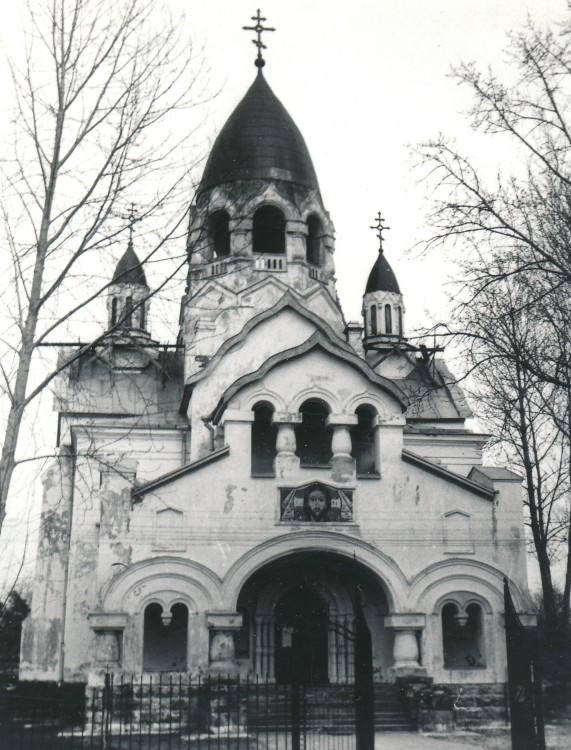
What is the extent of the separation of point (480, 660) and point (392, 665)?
1.58 metres

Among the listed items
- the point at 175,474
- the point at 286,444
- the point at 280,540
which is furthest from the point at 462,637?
the point at 175,474

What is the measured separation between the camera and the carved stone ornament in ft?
56.7

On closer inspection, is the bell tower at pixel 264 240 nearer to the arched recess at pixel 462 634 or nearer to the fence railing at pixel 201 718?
the arched recess at pixel 462 634

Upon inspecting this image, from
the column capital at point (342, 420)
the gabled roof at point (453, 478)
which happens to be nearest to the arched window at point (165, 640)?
the column capital at point (342, 420)

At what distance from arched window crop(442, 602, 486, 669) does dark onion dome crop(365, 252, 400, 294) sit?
11090mm

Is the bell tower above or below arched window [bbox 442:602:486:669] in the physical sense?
above

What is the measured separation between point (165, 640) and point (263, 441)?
14.1ft

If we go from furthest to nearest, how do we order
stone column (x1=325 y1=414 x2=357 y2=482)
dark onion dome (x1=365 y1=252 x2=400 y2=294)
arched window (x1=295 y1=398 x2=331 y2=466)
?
1. dark onion dome (x1=365 y1=252 x2=400 y2=294)
2. arched window (x1=295 y1=398 x2=331 y2=466)
3. stone column (x1=325 y1=414 x2=357 y2=482)

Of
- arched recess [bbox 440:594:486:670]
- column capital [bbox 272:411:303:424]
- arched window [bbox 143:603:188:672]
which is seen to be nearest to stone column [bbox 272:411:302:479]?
column capital [bbox 272:411:303:424]

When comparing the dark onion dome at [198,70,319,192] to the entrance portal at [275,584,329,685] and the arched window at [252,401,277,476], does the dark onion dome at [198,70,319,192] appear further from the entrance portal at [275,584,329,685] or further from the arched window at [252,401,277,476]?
the entrance portal at [275,584,329,685]

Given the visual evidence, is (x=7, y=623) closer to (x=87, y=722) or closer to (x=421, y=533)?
(x=87, y=722)

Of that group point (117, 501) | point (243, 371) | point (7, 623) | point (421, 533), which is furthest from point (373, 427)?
point (7, 623)

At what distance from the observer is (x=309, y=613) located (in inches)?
720

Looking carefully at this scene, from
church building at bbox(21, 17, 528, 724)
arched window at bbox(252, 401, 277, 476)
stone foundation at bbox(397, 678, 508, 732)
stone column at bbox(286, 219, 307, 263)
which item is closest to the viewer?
stone foundation at bbox(397, 678, 508, 732)
